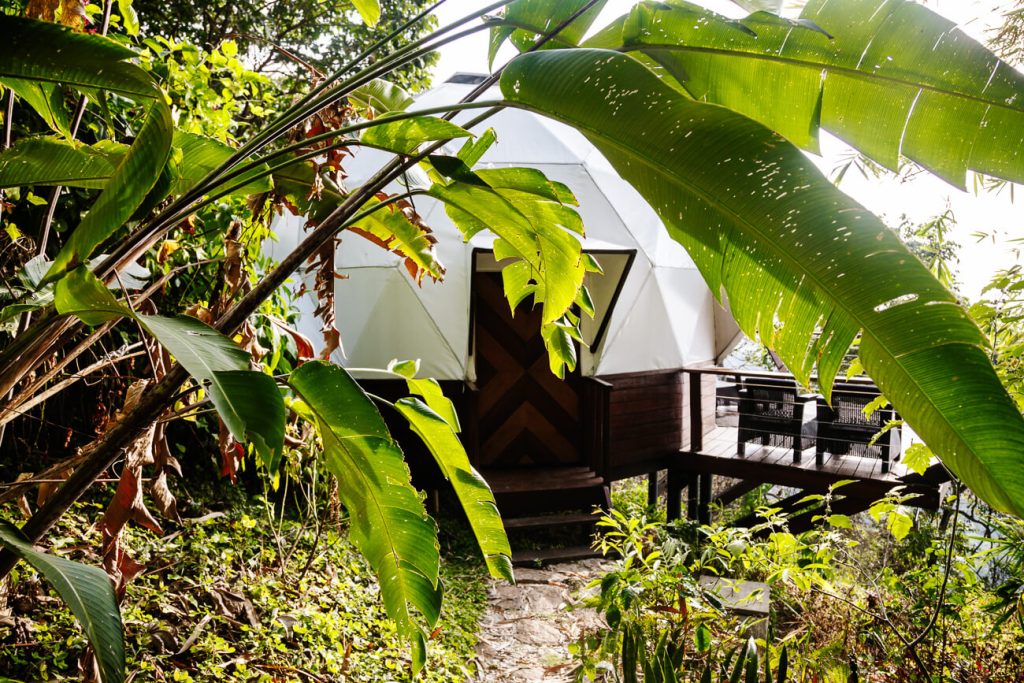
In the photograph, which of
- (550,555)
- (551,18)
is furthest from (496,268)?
(551,18)

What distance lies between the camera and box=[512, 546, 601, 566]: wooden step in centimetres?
718

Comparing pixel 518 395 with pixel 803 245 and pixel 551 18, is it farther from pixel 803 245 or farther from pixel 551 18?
pixel 803 245

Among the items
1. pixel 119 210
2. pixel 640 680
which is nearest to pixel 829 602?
pixel 640 680

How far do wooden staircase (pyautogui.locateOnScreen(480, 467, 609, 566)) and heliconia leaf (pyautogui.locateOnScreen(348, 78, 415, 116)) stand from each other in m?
4.93

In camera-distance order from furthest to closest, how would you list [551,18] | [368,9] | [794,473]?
[794,473] < [368,9] < [551,18]

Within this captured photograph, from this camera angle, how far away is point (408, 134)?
1576 millimetres

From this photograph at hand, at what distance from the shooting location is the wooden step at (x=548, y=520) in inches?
289

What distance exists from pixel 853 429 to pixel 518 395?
13.6 ft

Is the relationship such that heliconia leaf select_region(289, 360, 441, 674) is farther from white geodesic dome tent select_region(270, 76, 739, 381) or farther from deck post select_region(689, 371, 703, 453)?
deck post select_region(689, 371, 703, 453)

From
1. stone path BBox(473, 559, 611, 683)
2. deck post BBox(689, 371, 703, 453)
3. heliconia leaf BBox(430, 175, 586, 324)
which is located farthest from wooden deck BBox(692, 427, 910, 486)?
heliconia leaf BBox(430, 175, 586, 324)

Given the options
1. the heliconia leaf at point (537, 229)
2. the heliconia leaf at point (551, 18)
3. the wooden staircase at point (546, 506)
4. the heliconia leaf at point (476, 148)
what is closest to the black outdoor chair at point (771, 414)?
the wooden staircase at point (546, 506)

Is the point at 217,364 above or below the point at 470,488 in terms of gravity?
above

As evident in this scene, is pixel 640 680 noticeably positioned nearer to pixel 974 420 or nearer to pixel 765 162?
pixel 974 420

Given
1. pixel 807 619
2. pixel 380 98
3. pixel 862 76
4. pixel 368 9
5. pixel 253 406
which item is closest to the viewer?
pixel 253 406
